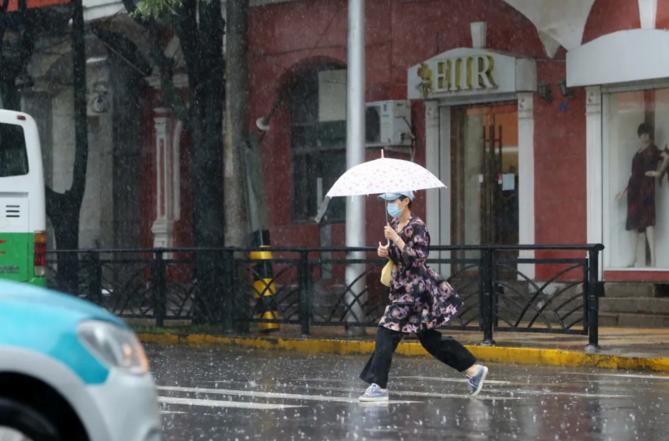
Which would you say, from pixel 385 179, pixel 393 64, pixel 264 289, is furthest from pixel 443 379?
pixel 393 64

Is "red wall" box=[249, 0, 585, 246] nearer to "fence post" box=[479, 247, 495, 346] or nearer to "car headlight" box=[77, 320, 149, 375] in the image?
"fence post" box=[479, 247, 495, 346]

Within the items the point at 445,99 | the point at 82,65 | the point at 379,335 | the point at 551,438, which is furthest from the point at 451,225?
the point at 551,438

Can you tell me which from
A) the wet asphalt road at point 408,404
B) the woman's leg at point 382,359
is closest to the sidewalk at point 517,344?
the wet asphalt road at point 408,404

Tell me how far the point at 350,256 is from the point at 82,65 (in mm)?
7413

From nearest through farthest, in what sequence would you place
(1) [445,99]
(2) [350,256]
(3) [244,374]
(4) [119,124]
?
(3) [244,374], (2) [350,256], (1) [445,99], (4) [119,124]

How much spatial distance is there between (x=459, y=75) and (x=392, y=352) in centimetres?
1071

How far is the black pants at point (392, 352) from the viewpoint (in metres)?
12.1

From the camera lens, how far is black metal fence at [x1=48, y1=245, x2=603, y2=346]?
17078mm

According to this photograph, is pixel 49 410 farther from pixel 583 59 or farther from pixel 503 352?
pixel 583 59

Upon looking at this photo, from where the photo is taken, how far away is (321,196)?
25594mm

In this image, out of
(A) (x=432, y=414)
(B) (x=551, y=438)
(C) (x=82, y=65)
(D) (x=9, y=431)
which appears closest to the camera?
(D) (x=9, y=431)

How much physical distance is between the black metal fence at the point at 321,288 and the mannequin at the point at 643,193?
1185 mm

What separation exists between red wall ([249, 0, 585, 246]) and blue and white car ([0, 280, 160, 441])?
52.0ft

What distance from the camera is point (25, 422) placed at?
6.32 m
